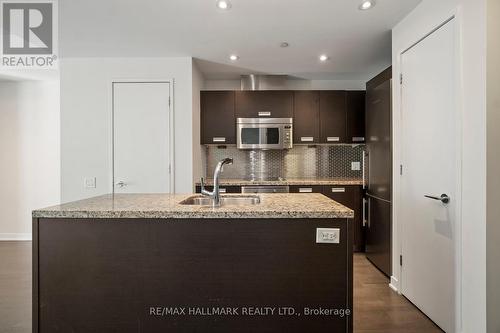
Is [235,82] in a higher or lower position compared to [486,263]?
higher

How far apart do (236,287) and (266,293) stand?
162 mm

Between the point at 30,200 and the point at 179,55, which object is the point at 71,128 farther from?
the point at 30,200

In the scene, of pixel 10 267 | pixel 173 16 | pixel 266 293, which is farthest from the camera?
pixel 10 267

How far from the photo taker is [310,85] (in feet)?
13.9

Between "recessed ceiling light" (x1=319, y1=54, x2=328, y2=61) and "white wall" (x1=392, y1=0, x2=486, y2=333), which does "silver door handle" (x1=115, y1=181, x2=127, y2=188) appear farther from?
"white wall" (x1=392, y1=0, x2=486, y2=333)

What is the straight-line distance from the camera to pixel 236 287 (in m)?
1.46

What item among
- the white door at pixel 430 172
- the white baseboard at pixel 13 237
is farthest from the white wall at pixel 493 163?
the white baseboard at pixel 13 237

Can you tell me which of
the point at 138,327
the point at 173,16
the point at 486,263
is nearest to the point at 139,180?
the point at 173,16

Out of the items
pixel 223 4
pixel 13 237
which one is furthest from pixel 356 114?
pixel 13 237

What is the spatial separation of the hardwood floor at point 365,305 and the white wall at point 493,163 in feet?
2.00

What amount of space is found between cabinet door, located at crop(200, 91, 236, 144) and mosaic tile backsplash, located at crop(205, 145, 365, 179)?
36cm

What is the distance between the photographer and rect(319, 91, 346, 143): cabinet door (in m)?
3.85

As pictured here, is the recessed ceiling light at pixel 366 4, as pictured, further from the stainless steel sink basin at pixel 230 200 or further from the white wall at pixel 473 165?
the stainless steel sink basin at pixel 230 200

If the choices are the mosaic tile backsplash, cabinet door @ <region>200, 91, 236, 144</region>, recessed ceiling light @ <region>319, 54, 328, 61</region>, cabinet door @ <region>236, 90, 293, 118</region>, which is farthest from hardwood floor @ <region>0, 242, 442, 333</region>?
recessed ceiling light @ <region>319, 54, 328, 61</region>
